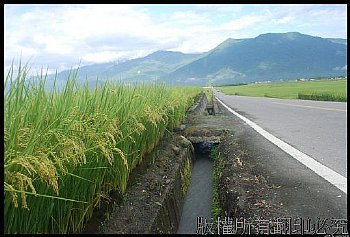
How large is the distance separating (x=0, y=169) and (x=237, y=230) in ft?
5.89

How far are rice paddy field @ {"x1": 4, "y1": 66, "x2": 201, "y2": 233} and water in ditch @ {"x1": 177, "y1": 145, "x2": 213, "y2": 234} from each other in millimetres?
1024

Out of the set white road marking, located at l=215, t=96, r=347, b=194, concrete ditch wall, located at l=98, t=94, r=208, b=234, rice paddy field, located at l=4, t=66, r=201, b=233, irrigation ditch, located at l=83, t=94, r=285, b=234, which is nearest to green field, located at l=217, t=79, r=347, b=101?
white road marking, located at l=215, t=96, r=347, b=194

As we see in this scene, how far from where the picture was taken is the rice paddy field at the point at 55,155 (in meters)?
1.87

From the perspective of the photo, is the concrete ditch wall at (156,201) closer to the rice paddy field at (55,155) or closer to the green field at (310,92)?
the rice paddy field at (55,155)

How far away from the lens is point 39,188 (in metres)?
2.12

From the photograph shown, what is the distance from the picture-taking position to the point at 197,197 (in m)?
5.08

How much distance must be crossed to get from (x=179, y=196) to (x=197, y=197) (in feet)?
1.93

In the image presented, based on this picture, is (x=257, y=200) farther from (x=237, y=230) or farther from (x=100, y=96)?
(x=100, y=96)

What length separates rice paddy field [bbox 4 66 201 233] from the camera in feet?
6.13

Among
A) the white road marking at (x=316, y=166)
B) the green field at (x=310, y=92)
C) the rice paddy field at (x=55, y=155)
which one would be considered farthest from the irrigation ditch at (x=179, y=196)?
the green field at (x=310, y=92)

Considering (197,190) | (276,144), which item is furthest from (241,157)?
(276,144)

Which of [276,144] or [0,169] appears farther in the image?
[276,144]

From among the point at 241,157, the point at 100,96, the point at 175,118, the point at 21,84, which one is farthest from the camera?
the point at 175,118

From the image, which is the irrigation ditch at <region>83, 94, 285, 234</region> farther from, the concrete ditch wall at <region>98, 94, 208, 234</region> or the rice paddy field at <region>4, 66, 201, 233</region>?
the rice paddy field at <region>4, 66, 201, 233</region>
